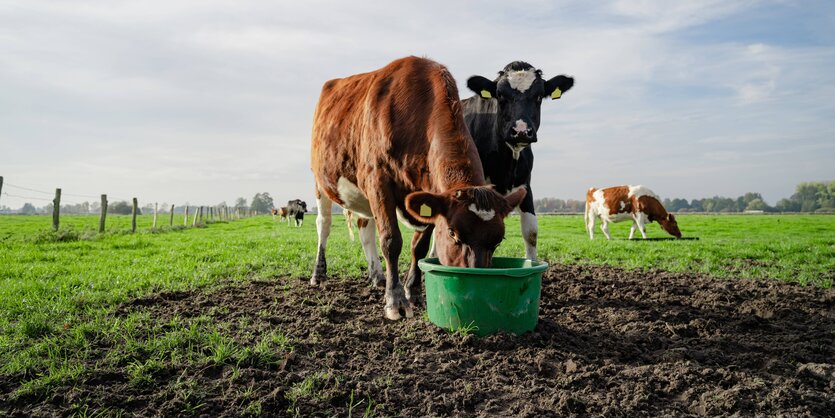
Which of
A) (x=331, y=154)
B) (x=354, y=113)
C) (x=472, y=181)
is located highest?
(x=354, y=113)

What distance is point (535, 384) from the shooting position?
3289 mm

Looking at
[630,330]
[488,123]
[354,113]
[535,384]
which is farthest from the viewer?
[488,123]

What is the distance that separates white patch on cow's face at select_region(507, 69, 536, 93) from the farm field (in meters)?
2.60

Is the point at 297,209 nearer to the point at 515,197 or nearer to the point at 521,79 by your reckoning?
the point at 521,79

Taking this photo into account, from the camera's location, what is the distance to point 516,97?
6711mm

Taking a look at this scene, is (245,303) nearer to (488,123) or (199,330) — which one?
(199,330)

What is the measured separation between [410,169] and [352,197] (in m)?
1.51

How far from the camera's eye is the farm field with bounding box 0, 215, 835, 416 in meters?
3.06

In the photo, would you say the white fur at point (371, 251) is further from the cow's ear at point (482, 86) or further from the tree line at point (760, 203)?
the tree line at point (760, 203)

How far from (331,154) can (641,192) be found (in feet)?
63.5

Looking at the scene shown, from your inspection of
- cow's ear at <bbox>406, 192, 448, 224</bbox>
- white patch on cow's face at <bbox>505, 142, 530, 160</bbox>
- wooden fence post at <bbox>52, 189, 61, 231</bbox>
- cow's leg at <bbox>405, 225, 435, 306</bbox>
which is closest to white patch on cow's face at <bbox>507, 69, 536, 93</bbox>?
white patch on cow's face at <bbox>505, 142, 530, 160</bbox>

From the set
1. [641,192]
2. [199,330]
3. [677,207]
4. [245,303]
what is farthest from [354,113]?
[677,207]

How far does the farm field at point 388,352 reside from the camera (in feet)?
10.0

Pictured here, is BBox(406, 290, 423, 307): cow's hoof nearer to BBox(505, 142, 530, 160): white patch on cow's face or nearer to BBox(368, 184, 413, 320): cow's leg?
BBox(368, 184, 413, 320): cow's leg
